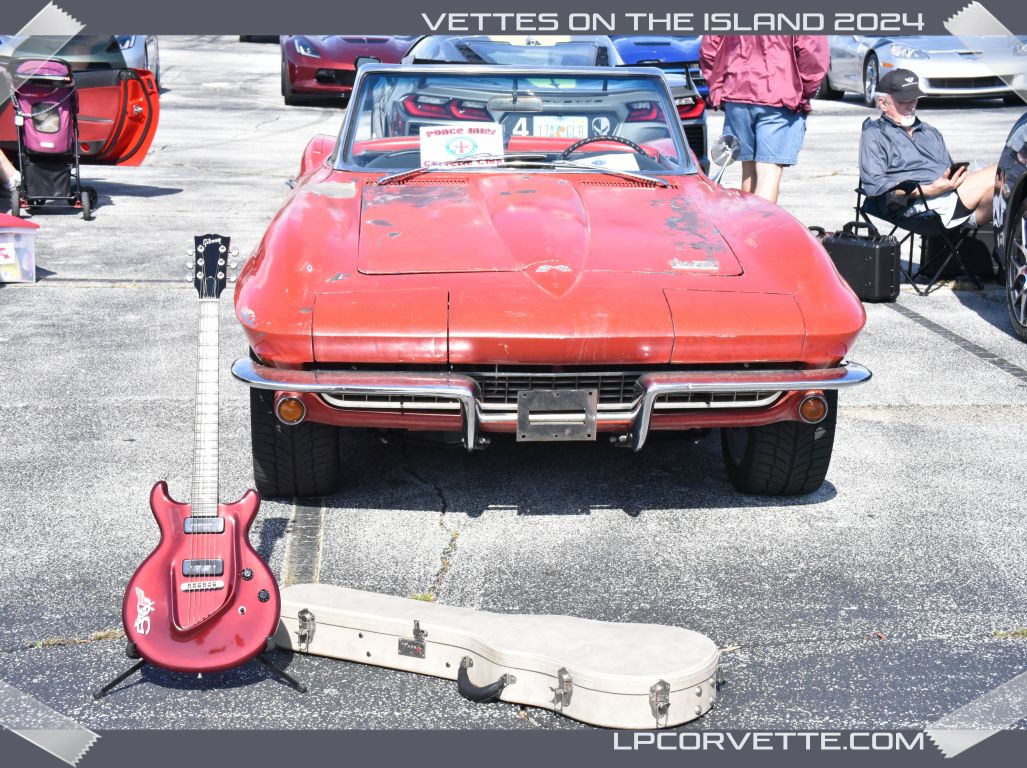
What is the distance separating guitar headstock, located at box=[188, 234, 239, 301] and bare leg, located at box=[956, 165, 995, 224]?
5586mm

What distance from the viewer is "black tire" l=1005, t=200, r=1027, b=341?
23.2 feet

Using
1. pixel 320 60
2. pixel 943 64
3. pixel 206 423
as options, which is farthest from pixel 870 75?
pixel 206 423

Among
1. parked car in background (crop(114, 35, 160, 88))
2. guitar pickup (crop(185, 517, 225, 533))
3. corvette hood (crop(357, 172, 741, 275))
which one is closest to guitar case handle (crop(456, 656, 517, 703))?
guitar pickup (crop(185, 517, 225, 533))

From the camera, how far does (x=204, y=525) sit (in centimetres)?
358

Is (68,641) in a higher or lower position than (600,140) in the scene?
lower

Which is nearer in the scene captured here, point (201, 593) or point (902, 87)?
point (201, 593)

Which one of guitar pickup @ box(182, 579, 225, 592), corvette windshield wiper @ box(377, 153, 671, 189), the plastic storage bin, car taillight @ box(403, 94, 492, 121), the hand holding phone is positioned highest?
car taillight @ box(403, 94, 492, 121)

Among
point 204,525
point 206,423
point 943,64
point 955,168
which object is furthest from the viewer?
point 943,64

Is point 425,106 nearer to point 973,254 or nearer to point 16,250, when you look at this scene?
point 16,250

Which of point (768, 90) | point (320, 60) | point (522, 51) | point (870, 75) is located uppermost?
point (768, 90)

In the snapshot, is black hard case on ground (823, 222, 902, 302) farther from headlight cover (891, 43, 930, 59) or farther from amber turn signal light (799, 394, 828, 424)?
headlight cover (891, 43, 930, 59)

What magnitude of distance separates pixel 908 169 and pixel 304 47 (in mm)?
10847

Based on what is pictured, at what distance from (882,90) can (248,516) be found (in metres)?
5.87

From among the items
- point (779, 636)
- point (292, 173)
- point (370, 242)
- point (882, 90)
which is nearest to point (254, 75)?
point (292, 173)
